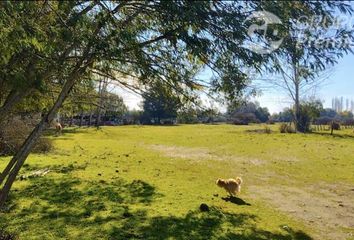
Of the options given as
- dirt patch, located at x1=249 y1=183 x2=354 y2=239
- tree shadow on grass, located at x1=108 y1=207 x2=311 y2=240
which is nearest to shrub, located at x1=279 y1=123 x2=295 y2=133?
dirt patch, located at x1=249 y1=183 x2=354 y2=239

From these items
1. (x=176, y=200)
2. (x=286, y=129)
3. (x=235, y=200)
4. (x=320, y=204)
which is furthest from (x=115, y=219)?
(x=286, y=129)

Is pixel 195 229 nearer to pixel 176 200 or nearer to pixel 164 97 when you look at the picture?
pixel 176 200

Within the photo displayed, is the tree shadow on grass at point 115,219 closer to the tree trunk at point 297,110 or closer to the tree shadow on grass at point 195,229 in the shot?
the tree shadow on grass at point 195,229

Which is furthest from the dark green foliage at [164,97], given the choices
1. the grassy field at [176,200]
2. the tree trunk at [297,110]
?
the tree trunk at [297,110]

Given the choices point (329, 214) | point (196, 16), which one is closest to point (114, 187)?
point (329, 214)

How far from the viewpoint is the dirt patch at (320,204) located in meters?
8.80

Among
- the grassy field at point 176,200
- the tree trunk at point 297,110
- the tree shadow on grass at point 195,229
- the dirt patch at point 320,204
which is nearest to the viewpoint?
the tree shadow on grass at point 195,229

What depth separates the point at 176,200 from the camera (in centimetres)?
1074

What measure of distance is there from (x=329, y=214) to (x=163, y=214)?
4012 mm

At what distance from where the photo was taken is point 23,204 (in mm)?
9945
